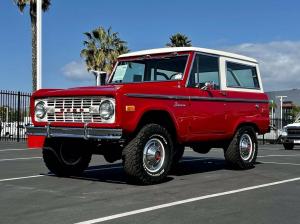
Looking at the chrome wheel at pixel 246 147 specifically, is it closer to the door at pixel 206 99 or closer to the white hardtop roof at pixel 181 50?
the door at pixel 206 99

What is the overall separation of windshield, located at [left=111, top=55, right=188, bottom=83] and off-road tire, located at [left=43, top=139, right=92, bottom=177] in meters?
1.59

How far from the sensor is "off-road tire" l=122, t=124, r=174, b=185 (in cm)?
749

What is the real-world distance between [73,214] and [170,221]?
110 cm

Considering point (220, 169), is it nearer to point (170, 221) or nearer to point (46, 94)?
point (46, 94)

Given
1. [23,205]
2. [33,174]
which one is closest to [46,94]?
[33,174]

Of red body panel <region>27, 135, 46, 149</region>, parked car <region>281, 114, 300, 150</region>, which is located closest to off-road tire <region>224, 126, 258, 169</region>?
red body panel <region>27, 135, 46, 149</region>

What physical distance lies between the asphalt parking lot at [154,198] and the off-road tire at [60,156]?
0.73 ft

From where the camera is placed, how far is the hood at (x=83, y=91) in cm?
736

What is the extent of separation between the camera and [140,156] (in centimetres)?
756

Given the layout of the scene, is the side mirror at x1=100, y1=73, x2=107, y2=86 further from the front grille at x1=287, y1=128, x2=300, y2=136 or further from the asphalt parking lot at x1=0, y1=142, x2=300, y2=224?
the front grille at x1=287, y1=128, x2=300, y2=136

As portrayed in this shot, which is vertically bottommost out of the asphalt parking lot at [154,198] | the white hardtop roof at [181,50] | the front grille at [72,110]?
the asphalt parking lot at [154,198]

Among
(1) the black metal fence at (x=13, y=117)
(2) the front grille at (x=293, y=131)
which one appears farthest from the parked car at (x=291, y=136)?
(1) the black metal fence at (x=13, y=117)

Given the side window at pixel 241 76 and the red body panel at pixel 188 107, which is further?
the side window at pixel 241 76

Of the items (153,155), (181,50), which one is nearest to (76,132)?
(153,155)
